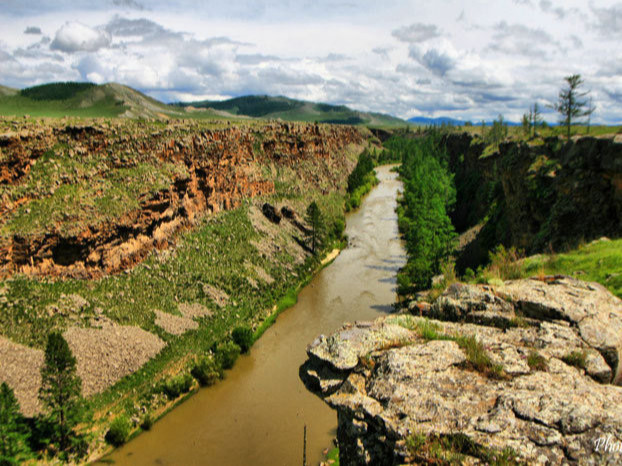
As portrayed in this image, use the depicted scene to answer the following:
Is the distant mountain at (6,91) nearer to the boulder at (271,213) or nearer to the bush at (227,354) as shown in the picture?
the boulder at (271,213)

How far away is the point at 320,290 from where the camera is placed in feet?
171

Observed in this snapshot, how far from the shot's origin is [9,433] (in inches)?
888

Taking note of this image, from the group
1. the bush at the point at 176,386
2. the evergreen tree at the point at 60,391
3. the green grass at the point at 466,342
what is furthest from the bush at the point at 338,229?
the green grass at the point at 466,342

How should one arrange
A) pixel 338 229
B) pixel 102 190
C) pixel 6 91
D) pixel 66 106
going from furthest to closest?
pixel 6 91 < pixel 66 106 < pixel 338 229 < pixel 102 190

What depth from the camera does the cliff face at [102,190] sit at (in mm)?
36031

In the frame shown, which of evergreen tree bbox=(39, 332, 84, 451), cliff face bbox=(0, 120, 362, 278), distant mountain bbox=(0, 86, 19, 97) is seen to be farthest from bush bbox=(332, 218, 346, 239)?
distant mountain bbox=(0, 86, 19, 97)

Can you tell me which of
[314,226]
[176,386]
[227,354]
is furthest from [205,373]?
[314,226]

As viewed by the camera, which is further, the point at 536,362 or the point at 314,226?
the point at 314,226

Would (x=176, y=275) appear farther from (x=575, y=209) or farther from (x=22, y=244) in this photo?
(x=575, y=209)

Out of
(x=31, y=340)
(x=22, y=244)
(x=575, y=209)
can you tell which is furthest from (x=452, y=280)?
(x=22, y=244)

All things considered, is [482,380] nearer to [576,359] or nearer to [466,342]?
[466,342]

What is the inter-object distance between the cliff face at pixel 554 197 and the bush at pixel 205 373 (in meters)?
28.6

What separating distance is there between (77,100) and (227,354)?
132471 mm

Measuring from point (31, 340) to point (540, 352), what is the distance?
34.1m
